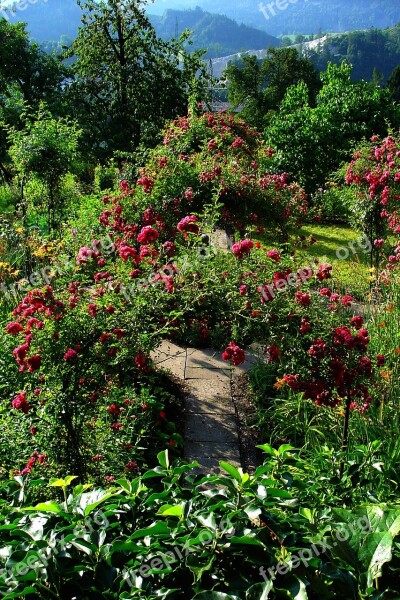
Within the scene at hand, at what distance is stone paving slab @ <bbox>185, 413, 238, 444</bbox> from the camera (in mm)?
3439

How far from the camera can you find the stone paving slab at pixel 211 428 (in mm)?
3439

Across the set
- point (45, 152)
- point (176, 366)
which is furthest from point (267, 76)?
point (176, 366)

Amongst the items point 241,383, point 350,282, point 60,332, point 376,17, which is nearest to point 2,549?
point 60,332

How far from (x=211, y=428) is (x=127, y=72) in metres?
9.10

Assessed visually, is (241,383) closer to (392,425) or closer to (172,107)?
(392,425)

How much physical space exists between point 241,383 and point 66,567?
291 centimetres

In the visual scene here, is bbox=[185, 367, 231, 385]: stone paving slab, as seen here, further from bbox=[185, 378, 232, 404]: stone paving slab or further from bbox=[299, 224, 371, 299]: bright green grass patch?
bbox=[299, 224, 371, 299]: bright green grass patch

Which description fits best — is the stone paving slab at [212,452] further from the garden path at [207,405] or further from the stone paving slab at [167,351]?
the stone paving slab at [167,351]

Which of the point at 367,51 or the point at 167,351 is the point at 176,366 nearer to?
the point at 167,351

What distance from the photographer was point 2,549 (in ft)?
4.20

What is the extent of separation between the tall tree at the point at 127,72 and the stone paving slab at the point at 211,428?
7.63 meters

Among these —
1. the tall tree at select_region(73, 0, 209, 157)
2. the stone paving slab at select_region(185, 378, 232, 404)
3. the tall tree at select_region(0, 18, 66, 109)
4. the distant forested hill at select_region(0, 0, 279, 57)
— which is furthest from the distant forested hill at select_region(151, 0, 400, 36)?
the stone paving slab at select_region(185, 378, 232, 404)

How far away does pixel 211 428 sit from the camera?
355 cm

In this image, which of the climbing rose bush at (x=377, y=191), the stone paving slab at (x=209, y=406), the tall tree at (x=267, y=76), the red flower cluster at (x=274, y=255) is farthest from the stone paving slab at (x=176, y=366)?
the tall tree at (x=267, y=76)
